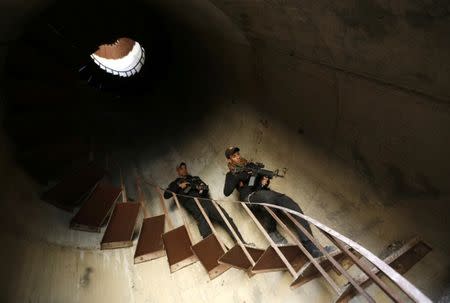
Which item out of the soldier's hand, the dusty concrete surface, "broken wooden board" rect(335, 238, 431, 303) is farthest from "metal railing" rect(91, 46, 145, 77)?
"broken wooden board" rect(335, 238, 431, 303)

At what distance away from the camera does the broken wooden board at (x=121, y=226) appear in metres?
3.51

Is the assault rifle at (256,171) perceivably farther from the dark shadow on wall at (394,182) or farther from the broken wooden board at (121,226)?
the broken wooden board at (121,226)

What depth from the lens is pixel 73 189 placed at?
3920 mm

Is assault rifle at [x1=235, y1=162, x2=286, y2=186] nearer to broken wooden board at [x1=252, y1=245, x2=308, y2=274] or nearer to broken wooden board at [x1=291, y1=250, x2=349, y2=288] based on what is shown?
broken wooden board at [x1=252, y1=245, x2=308, y2=274]

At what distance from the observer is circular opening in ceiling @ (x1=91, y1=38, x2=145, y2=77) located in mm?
6984

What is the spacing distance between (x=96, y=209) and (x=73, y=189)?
46 centimetres

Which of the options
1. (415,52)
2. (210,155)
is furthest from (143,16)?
(415,52)

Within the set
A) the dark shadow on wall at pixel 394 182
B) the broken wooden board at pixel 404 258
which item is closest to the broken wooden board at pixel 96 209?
the broken wooden board at pixel 404 258

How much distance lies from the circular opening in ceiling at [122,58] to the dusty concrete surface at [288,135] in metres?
2.08

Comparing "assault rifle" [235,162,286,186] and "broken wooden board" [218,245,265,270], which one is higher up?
"assault rifle" [235,162,286,186]

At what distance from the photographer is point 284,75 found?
3.35 metres

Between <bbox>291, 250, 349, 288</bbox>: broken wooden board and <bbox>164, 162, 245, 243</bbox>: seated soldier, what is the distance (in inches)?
47.6

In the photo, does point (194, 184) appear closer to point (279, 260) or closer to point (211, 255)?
point (211, 255)

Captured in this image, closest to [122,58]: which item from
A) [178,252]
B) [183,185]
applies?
[183,185]
